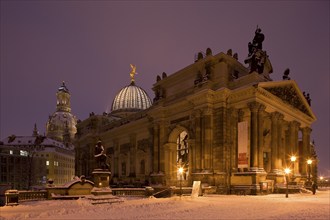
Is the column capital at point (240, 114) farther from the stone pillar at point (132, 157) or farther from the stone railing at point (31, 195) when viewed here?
the stone pillar at point (132, 157)

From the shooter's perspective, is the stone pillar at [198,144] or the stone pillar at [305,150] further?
the stone pillar at [305,150]

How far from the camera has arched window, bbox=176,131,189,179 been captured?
41.9 meters

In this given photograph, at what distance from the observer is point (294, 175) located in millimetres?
37938

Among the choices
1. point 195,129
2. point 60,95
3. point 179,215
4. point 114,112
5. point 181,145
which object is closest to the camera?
point 179,215

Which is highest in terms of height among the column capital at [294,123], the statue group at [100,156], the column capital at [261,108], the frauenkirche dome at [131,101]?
the frauenkirche dome at [131,101]

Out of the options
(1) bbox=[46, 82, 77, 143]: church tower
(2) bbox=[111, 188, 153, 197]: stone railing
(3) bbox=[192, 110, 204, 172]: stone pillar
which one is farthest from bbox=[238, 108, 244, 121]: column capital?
(1) bbox=[46, 82, 77, 143]: church tower

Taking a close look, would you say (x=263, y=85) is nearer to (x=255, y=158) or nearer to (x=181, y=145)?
(x=255, y=158)

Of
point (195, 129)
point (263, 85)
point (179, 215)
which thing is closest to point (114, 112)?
point (195, 129)

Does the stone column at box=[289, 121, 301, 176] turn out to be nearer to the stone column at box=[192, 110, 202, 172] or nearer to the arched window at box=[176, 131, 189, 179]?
the stone column at box=[192, 110, 202, 172]

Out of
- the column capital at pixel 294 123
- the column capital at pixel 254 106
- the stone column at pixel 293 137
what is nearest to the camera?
the column capital at pixel 254 106

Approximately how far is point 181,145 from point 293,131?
14.6m

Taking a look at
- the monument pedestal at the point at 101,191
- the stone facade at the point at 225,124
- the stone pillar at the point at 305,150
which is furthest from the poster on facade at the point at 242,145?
the stone pillar at the point at 305,150

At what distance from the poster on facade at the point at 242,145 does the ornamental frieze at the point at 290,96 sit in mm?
5190

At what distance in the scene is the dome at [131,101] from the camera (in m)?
79.7
